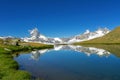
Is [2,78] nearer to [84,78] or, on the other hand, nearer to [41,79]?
[41,79]

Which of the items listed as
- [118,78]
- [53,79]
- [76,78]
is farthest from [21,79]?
[118,78]

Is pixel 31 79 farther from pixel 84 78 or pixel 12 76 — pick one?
pixel 84 78

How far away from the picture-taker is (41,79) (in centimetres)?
3325

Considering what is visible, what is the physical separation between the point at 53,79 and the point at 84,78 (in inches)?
184

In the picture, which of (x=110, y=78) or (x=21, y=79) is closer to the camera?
(x=21, y=79)

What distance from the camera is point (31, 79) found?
32.4 metres

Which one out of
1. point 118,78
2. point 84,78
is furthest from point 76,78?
point 118,78

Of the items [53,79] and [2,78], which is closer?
[2,78]

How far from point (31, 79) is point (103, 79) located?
1041cm

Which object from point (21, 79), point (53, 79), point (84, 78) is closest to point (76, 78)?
point (84, 78)

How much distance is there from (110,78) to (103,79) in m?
1.27

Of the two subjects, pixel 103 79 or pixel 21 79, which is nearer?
pixel 21 79

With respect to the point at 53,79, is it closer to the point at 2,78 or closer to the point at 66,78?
the point at 66,78

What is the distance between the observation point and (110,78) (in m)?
33.2
